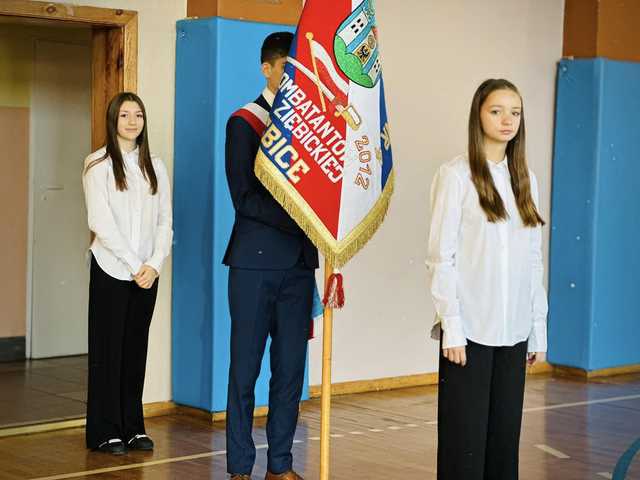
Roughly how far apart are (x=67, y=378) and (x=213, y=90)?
2120 mm

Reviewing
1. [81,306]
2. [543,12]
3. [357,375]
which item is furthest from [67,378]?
[543,12]

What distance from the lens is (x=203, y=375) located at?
5.75 metres

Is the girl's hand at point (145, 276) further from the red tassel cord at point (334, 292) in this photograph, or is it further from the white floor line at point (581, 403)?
the white floor line at point (581, 403)

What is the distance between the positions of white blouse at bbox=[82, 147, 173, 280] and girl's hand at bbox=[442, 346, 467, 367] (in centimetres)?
192

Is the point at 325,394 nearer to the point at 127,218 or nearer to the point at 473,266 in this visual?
the point at 473,266

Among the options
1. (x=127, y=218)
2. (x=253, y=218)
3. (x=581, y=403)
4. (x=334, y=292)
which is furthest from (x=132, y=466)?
(x=581, y=403)

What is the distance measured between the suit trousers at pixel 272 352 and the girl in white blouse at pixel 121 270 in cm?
84

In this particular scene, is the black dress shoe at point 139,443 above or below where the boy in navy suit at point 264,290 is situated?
below

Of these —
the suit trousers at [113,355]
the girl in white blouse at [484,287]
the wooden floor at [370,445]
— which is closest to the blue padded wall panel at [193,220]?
the wooden floor at [370,445]

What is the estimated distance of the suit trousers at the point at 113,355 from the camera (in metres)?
5.02

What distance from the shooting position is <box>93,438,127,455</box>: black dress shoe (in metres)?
5.00

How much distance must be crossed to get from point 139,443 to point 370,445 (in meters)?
1.02

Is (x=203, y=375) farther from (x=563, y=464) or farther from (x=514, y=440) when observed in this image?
(x=514, y=440)

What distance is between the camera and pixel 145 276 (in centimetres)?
500
